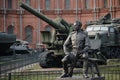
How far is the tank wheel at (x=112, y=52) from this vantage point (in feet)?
90.0

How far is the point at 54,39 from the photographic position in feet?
77.1

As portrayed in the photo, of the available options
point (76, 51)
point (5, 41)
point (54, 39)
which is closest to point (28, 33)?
point (5, 41)

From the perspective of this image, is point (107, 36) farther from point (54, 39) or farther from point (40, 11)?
A: point (40, 11)

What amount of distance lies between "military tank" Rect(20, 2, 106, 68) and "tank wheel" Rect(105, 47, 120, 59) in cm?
457

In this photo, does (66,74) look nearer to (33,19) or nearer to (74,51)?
(74,51)

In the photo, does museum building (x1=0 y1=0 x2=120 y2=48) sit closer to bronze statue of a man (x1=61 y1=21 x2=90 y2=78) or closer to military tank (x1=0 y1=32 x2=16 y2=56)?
military tank (x1=0 y1=32 x2=16 y2=56)

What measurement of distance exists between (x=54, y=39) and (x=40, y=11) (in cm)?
3649

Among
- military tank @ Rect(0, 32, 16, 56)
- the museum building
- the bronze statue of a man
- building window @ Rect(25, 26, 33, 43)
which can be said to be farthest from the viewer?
building window @ Rect(25, 26, 33, 43)

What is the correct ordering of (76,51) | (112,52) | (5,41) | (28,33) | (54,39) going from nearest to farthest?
(76,51), (54,39), (112,52), (5,41), (28,33)

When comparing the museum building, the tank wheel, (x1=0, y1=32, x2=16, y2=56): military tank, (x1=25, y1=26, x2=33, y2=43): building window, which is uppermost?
the museum building

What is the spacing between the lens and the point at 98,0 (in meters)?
59.0

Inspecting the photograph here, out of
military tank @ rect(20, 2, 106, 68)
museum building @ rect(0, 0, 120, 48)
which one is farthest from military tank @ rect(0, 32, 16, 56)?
museum building @ rect(0, 0, 120, 48)

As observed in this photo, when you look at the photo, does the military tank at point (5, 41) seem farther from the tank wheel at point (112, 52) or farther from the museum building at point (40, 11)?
the museum building at point (40, 11)

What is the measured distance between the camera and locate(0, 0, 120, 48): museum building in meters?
58.8
